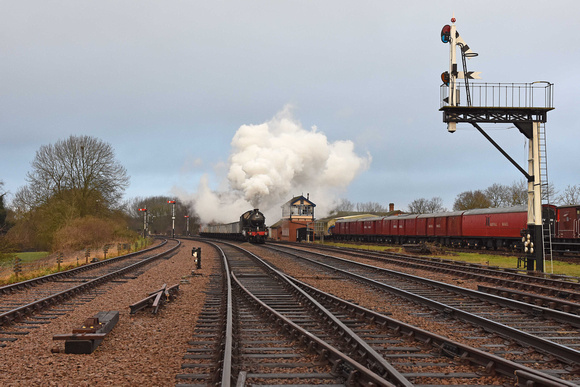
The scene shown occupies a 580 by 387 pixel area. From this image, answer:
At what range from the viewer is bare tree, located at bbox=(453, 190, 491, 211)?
2776 inches

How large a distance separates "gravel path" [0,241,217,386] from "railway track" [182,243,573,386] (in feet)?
1.12

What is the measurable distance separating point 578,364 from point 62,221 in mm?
39698

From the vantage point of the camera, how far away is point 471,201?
7488cm

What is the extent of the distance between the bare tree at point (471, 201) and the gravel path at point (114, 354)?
66.0 metres

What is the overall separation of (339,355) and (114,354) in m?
2.99

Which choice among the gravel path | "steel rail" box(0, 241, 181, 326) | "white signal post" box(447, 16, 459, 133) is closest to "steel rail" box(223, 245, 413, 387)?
the gravel path

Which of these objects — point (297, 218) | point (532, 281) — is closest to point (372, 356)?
point (532, 281)

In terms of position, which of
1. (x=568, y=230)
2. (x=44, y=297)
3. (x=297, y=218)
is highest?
(x=297, y=218)

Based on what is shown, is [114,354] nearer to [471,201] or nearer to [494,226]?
[494,226]

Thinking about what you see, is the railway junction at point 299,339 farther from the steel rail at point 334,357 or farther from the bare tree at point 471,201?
the bare tree at point 471,201

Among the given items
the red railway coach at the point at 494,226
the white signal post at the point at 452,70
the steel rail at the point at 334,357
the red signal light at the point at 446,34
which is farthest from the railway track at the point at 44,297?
the red railway coach at the point at 494,226

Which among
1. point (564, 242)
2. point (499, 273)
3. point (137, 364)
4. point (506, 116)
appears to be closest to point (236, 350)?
point (137, 364)

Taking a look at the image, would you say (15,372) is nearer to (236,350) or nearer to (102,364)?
(102,364)

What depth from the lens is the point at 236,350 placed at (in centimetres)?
630
